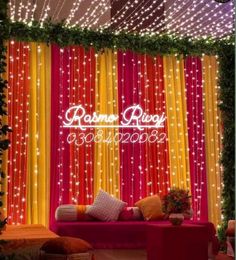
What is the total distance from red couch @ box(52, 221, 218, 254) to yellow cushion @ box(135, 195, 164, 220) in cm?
48

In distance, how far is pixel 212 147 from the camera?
905cm

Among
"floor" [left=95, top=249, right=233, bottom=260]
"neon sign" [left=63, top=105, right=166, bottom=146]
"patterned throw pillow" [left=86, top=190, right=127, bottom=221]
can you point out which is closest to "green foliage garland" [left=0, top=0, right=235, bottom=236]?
"neon sign" [left=63, top=105, right=166, bottom=146]

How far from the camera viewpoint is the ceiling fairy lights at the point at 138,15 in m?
7.15

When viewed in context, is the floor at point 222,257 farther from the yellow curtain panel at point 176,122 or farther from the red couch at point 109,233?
the yellow curtain panel at point 176,122

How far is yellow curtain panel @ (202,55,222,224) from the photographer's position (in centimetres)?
900

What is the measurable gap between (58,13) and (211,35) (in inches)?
109

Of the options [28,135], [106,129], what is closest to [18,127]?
[28,135]

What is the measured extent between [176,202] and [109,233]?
5.18 feet

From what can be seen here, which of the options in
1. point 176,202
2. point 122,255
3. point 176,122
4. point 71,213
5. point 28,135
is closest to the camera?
point 176,202

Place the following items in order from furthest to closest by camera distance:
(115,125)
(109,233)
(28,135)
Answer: (115,125) → (28,135) → (109,233)

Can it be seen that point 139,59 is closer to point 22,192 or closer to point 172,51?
point 172,51

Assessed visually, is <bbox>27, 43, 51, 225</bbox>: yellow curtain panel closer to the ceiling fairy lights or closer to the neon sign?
the neon sign

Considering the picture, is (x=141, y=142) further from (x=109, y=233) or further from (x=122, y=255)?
(x=122, y=255)

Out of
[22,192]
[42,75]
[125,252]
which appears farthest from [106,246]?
[42,75]
